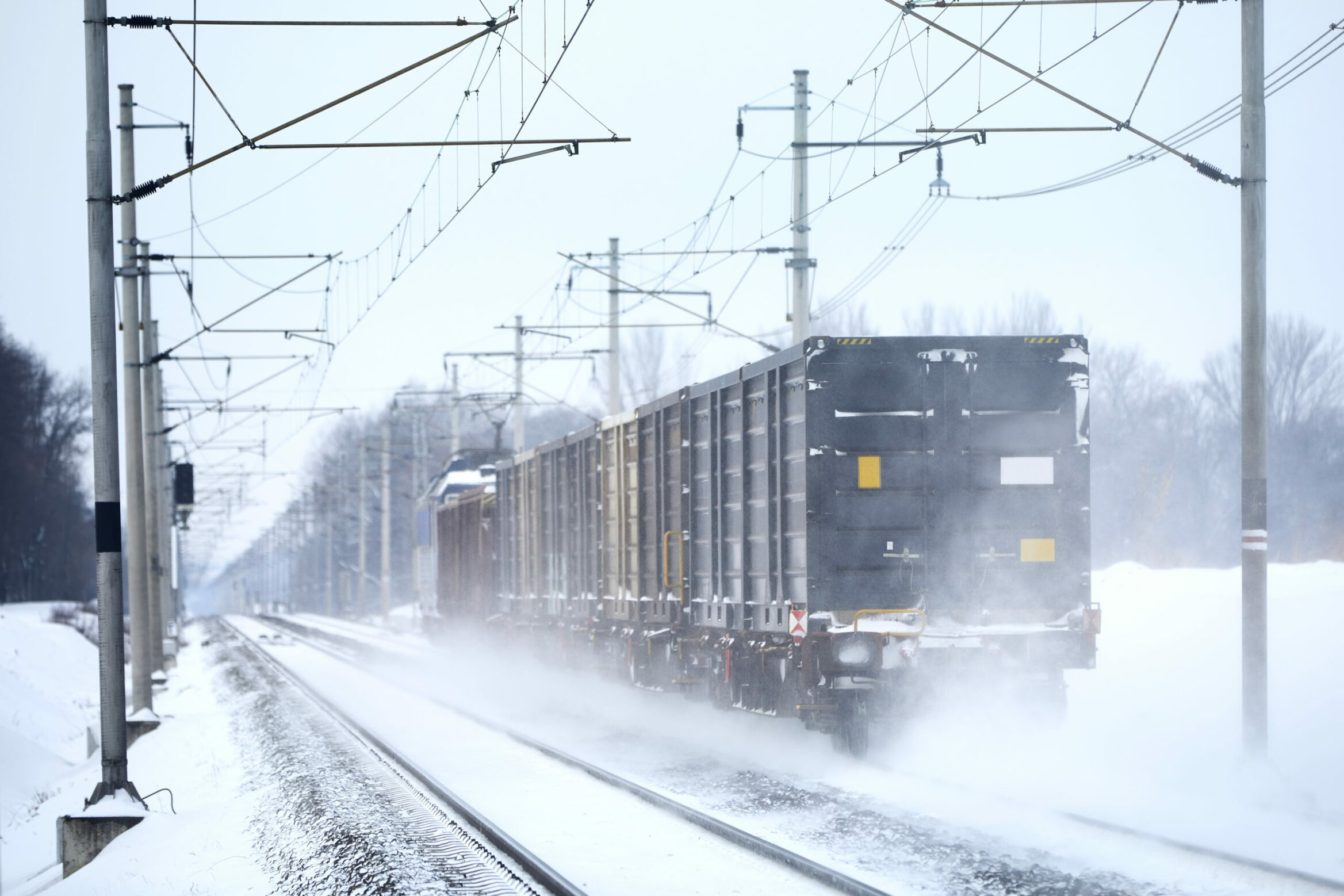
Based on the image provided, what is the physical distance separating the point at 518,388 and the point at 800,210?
1850 centimetres

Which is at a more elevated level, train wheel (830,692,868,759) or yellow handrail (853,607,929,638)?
yellow handrail (853,607,929,638)

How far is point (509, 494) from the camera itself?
94.0 feet

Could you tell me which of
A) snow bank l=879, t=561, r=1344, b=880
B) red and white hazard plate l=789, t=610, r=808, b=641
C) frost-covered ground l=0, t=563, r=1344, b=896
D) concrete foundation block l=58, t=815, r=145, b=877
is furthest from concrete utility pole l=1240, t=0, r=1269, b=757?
concrete foundation block l=58, t=815, r=145, b=877

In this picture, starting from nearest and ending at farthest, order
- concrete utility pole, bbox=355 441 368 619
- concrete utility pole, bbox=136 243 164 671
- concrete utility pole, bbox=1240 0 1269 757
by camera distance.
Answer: concrete utility pole, bbox=1240 0 1269 757 < concrete utility pole, bbox=136 243 164 671 < concrete utility pole, bbox=355 441 368 619

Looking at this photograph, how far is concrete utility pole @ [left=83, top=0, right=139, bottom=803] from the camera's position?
1266cm

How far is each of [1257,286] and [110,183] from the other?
32.2 ft

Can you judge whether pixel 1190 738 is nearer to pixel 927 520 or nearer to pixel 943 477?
pixel 927 520

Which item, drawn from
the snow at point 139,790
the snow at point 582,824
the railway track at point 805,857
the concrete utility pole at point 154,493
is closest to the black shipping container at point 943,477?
the railway track at point 805,857

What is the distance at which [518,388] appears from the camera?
39688 millimetres

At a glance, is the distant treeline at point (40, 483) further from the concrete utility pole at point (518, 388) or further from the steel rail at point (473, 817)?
the steel rail at point (473, 817)

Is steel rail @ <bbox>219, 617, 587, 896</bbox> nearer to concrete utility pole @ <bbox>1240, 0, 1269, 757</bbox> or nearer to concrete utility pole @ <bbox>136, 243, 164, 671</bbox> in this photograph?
concrete utility pole @ <bbox>1240, 0, 1269, 757</bbox>

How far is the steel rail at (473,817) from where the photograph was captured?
349 inches

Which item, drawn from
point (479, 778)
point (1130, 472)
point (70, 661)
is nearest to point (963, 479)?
point (479, 778)

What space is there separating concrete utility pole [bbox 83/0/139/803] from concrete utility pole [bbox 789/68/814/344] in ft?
37.2
